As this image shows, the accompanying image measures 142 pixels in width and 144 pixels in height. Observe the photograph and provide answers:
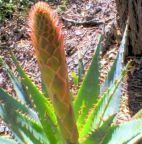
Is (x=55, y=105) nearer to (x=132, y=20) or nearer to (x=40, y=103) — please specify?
(x=40, y=103)

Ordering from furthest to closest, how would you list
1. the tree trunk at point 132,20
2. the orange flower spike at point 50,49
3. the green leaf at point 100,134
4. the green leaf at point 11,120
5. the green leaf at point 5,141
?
the tree trunk at point 132,20 < the green leaf at point 5,141 < the green leaf at point 11,120 < the green leaf at point 100,134 < the orange flower spike at point 50,49

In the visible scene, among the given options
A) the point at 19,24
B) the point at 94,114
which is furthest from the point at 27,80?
the point at 19,24

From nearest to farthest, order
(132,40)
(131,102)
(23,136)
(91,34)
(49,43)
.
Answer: (49,43)
(23,136)
(131,102)
(132,40)
(91,34)

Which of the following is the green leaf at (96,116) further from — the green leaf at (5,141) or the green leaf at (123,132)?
the green leaf at (5,141)

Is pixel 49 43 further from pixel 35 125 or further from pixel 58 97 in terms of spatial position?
pixel 35 125

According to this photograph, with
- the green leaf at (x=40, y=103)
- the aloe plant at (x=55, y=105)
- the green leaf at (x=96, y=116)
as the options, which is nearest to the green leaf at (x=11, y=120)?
the aloe plant at (x=55, y=105)

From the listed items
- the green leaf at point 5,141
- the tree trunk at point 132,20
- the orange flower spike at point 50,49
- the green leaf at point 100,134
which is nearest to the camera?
the orange flower spike at point 50,49

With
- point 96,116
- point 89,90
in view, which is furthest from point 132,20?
point 96,116
